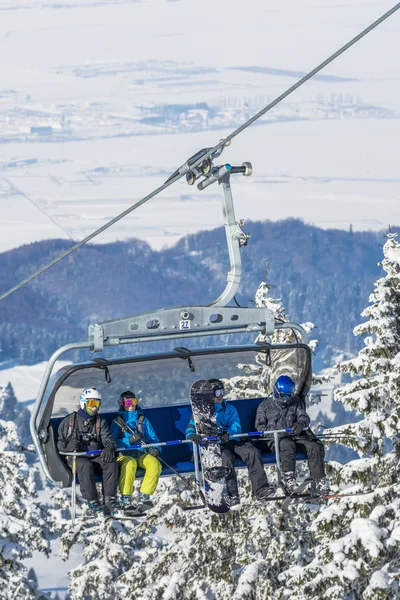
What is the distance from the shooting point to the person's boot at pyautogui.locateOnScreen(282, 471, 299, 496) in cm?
1658

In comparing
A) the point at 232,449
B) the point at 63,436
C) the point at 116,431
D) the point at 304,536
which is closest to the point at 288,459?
the point at 232,449

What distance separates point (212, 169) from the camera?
15672mm

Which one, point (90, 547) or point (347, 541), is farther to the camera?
point (90, 547)

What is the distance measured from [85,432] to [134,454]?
0.73 m

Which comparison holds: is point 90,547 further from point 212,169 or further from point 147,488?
point 212,169

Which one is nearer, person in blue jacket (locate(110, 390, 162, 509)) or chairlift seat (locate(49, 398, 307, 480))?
person in blue jacket (locate(110, 390, 162, 509))

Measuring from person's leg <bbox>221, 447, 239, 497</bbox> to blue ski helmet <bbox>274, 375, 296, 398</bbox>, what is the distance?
3.25 ft

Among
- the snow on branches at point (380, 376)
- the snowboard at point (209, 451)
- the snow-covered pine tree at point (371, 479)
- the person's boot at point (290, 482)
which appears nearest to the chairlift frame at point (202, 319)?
the snowboard at point (209, 451)

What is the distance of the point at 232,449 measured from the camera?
17000 mm

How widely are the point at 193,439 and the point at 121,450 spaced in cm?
95

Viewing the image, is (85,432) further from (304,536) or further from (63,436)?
(304,536)

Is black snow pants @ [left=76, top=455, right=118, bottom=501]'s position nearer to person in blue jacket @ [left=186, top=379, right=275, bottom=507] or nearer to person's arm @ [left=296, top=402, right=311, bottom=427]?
person in blue jacket @ [left=186, top=379, right=275, bottom=507]

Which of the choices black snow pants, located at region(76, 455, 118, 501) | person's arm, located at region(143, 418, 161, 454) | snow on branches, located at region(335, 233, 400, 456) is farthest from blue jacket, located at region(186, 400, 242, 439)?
snow on branches, located at region(335, 233, 400, 456)

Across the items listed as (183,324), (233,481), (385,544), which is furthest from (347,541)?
(183,324)
